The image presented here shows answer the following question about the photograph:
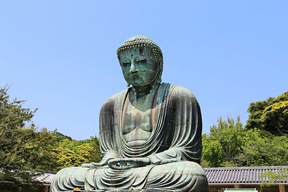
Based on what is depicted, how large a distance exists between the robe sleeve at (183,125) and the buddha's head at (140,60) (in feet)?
1.56

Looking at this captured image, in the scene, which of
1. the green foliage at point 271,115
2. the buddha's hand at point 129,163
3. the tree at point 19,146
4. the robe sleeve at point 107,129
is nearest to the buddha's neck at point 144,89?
the robe sleeve at point 107,129

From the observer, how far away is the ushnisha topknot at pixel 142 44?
6.14 metres

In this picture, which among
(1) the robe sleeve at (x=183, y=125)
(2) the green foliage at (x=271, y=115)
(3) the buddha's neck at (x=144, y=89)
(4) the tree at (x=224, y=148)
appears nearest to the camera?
(1) the robe sleeve at (x=183, y=125)

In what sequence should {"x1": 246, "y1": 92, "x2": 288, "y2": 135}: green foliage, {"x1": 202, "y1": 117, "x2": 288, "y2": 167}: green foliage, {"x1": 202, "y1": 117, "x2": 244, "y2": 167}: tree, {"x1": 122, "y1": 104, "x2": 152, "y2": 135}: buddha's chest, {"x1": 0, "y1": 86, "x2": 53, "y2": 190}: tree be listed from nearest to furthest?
{"x1": 122, "y1": 104, "x2": 152, "y2": 135}: buddha's chest, {"x1": 0, "y1": 86, "x2": 53, "y2": 190}: tree, {"x1": 202, "y1": 117, "x2": 288, "y2": 167}: green foliage, {"x1": 202, "y1": 117, "x2": 244, "y2": 167}: tree, {"x1": 246, "y1": 92, "x2": 288, "y2": 135}: green foliage

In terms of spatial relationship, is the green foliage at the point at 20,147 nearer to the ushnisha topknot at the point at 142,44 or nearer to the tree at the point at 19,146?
the tree at the point at 19,146

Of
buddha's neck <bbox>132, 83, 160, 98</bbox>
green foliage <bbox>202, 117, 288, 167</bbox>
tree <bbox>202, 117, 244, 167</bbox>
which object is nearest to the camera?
buddha's neck <bbox>132, 83, 160, 98</bbox>

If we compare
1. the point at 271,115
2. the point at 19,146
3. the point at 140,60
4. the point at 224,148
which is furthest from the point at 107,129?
the point at 271,115

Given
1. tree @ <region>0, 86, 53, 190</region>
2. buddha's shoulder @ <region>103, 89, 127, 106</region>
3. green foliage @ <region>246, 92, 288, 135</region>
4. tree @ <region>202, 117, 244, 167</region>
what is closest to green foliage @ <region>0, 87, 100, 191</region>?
tree @ <region>0, 86, 53, 190</region>

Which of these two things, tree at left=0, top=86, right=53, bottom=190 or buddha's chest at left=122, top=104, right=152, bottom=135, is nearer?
buddha's chest at left=122, top=104, right=152, bottom=135

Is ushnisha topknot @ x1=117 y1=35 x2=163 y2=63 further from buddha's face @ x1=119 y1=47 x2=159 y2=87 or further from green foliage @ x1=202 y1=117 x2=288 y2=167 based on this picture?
green foliage @ x1=202 y1=117 x2=288 y2=167

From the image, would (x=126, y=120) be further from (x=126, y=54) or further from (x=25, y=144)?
(x=25, y=144)

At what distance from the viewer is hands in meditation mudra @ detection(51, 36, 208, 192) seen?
494cm

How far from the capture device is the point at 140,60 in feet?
20.2

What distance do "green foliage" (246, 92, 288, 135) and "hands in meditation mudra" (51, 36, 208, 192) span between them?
102 feet
